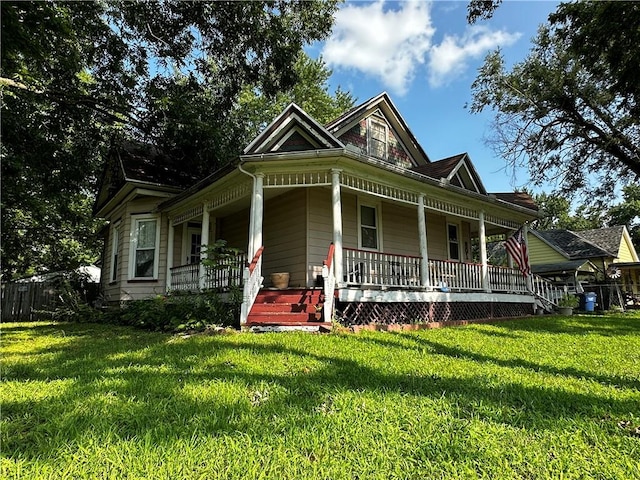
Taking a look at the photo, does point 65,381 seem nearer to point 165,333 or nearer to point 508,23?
point 165,333

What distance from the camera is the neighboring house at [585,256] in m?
23.5

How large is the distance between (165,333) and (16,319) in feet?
34.8

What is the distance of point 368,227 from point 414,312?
3200mm

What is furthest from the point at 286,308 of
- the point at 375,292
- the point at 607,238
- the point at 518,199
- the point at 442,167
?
the point at 607,238

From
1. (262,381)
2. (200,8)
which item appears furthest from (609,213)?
(262,381)

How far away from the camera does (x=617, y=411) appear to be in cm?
321

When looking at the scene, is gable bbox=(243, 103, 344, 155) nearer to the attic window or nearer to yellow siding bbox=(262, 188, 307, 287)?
yellow siding bbox=(262, 188, 307, 287)

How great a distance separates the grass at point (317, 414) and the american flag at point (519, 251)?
307 inches

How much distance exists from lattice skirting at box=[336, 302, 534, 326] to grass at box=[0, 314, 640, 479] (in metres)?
2.78

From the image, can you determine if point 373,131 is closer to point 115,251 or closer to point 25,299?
point 115,251

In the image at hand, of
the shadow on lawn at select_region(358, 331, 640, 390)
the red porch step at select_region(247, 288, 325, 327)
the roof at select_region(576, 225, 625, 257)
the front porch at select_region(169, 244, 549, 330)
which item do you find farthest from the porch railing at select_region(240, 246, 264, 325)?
the roof at select_region(576, 225, 625, 257)

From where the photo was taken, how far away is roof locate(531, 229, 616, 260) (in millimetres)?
25775

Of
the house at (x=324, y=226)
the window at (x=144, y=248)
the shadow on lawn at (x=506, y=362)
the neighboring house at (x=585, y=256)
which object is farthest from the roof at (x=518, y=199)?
the window at (x=144, y=248)

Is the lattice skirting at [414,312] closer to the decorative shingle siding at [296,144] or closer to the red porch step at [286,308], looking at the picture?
the red porch step at [286,308]
